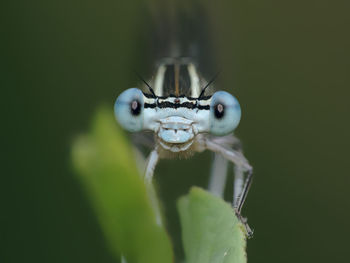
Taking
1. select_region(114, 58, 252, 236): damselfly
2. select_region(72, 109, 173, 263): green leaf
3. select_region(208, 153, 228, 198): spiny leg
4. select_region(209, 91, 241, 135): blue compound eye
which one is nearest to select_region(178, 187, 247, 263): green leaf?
select_region(72, 109, 173, 263): green leaf

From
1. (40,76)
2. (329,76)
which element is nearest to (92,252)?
(40,76)

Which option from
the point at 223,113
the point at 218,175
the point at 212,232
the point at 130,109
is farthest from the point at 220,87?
the point at 212,232

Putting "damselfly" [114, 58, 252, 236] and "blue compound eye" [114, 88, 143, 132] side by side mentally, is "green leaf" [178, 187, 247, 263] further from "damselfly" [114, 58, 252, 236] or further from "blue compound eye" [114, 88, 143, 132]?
"blue compound eye" [114, 88, 143, 132]

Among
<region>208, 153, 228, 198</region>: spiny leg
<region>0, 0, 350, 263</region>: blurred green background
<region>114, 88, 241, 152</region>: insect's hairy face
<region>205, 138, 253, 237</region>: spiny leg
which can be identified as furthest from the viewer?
<region>208, 153, 228, 198</region>: spiny leg

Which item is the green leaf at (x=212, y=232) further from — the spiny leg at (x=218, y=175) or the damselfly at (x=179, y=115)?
the spiny leg at (x=218, y=175)

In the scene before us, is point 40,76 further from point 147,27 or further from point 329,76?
point 329,76

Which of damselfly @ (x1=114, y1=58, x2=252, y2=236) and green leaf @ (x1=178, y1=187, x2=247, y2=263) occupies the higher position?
damselfly @ (x1=114, y1=58, x2=252, y2=236)
